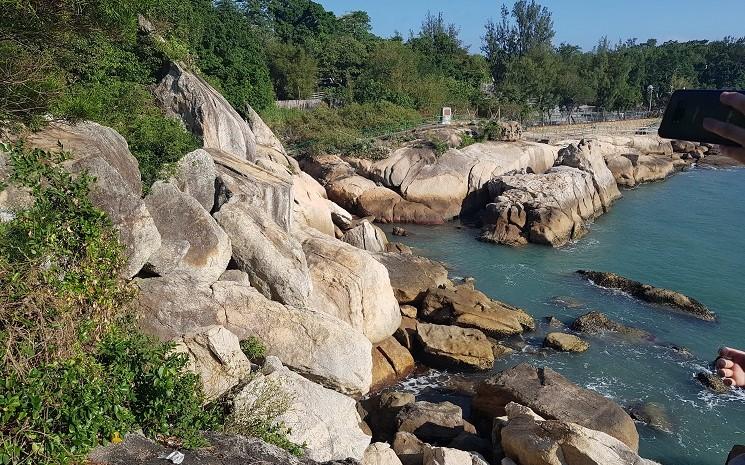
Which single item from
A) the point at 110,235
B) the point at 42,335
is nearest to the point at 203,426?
the point at 42,335

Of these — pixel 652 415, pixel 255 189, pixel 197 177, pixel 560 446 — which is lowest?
pixel 652 415

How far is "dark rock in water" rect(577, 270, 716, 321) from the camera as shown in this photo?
69.1 ft

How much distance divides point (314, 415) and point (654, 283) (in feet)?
58.2

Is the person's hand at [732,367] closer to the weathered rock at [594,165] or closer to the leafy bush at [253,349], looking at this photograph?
the leafy bush at [253,349]

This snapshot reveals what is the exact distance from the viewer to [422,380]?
54.0 ft

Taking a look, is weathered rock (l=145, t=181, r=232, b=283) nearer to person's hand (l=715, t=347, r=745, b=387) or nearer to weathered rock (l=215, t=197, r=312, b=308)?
weathered rock (l=215, t=197, r=312, b=308)

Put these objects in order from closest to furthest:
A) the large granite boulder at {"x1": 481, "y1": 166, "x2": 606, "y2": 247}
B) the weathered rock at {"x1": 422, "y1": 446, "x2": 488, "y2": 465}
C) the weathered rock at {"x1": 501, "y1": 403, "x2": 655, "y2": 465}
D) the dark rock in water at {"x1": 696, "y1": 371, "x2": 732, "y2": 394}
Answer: the weathered rock at {"x1": 501, "y1": 403, "x2": 655, "y2": 465}
the weathered rock at {"x1": 422, "y1": 446, "x2": 488, "y2": 465}
the dark rock in water at {"x1": 696, "y1": 371, "x2": 732, "y2": 394}
the large granite boulder at {"x1": 481, "y1": 166, "x2": 606, "y2": 247}

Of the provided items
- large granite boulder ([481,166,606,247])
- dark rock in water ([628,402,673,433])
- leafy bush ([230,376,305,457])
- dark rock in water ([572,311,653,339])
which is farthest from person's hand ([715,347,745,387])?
large granite boulder ([481,166,606,247])

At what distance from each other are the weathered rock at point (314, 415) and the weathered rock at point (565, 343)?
8.92m

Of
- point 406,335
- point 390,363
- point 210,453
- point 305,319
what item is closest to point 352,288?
point 390,363

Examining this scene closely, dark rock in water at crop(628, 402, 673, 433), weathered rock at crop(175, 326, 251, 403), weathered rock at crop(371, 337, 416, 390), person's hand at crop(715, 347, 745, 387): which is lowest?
dark rock in water at crop(628, 402, 673, 433)

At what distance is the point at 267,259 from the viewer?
48.1ft

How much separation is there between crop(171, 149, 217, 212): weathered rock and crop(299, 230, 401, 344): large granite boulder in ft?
9.76

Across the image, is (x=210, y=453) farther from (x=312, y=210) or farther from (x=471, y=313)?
(x=312, y=210)
